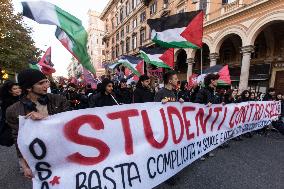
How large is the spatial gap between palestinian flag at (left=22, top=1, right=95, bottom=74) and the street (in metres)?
2.27

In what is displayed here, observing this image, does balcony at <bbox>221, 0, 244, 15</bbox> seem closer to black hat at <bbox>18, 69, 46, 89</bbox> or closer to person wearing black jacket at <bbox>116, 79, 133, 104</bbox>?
person wearing black jacket at <bbox>116, 79, 133, 104</bbox>

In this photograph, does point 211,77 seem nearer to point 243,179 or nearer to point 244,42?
point 243,179

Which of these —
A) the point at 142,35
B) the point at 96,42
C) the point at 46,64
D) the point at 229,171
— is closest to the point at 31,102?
the point at 229,171

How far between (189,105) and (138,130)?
120cm

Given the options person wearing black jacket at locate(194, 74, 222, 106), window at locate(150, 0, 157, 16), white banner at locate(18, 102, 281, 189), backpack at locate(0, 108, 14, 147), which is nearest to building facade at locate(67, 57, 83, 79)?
window at locate(150, 0, 157, 16)

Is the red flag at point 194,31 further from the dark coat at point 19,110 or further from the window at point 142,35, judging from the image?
the window at point 142,35

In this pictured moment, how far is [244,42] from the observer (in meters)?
15.3

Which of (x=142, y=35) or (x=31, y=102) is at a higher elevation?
(x=142, y=35)

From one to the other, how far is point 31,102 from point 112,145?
3.06 ft

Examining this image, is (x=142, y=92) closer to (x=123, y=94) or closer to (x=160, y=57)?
(x=160, y=57)

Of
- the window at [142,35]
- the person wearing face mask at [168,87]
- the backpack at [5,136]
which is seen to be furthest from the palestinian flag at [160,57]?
the window at [142,35]

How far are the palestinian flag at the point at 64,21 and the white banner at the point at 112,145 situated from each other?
1634 millimetres

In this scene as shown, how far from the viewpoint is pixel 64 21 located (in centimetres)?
402

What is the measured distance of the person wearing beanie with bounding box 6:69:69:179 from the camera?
2.32 m
